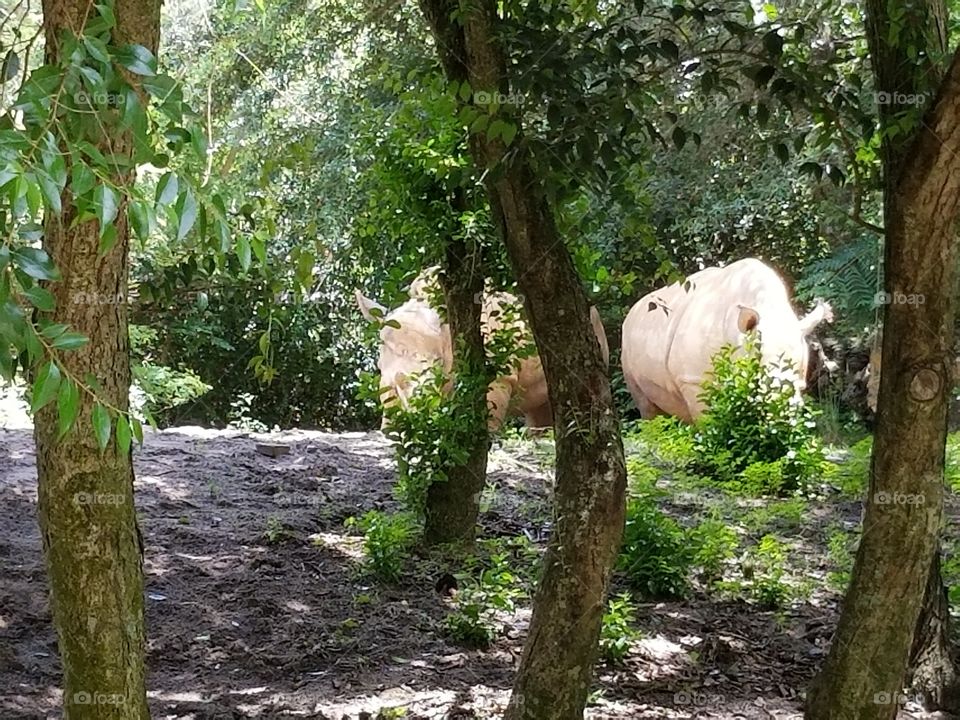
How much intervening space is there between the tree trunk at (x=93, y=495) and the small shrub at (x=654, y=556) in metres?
2.86

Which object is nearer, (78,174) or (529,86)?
(78,174)

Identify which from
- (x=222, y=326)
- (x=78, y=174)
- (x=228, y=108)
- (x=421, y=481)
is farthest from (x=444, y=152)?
(x=222, y=326)

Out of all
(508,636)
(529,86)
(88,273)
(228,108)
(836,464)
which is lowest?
(508,636)

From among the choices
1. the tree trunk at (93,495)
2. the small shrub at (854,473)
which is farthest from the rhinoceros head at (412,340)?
the tree trunk at (93,495)

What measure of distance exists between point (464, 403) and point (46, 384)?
12.4ft

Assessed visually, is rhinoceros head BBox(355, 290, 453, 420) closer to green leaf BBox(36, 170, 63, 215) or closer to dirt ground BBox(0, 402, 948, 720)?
dirt ground BBox(0, 402, 948, 720)

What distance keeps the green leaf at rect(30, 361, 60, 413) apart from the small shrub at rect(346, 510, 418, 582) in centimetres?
365

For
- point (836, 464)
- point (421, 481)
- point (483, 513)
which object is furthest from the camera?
point (836, 464)

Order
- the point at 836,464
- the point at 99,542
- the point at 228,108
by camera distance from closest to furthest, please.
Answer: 1. the point at 99,542
2. the point at 836,464
3. the point at 228,108

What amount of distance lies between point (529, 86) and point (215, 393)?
11.1 metres

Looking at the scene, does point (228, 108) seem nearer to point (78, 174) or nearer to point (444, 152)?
point (444, 152)

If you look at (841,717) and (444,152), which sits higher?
(444,152)

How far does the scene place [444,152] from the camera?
15.7ft

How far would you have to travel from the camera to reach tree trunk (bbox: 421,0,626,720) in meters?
3.10
